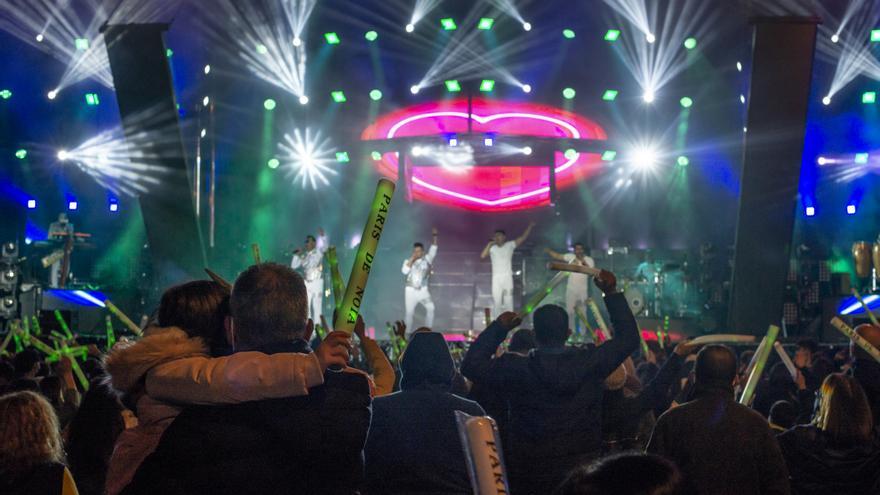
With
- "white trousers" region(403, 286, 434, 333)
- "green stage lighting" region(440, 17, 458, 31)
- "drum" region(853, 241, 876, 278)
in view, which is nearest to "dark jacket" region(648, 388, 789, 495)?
"white trousers" region(403, 286, 434, 333)

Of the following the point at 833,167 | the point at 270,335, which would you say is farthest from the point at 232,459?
the point at 833,167

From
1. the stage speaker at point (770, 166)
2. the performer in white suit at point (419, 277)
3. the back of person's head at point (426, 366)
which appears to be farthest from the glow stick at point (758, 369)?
the performer in white suit at point (419, 277)

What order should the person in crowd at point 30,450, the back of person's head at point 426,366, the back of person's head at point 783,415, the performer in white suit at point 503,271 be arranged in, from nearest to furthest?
the person in crowd at point 30,450
the back of person's head at point 426,366
the back of person's head at point 783,415
the performer in white suit at point 503,271

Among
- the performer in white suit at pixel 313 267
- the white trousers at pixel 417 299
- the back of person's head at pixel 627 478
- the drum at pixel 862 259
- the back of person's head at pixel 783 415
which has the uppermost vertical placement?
the drum at pixel 862 259

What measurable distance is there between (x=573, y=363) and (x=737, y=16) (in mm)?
16305

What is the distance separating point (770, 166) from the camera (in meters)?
14.6

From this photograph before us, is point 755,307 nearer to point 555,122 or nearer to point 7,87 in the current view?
point 555,122

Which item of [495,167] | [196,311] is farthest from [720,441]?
[495,167]

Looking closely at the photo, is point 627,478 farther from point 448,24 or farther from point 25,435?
point 448,24

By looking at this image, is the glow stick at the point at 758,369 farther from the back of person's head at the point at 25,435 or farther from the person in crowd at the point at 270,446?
the back of person's head at the point at 25,435

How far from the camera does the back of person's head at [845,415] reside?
479cm

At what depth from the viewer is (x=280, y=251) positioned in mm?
22812

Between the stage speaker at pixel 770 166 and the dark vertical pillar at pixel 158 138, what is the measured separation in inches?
365

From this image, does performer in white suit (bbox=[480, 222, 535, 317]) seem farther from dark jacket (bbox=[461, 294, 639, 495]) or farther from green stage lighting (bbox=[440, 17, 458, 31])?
dark jacket (bbox=[461, 294, 639, 495])
